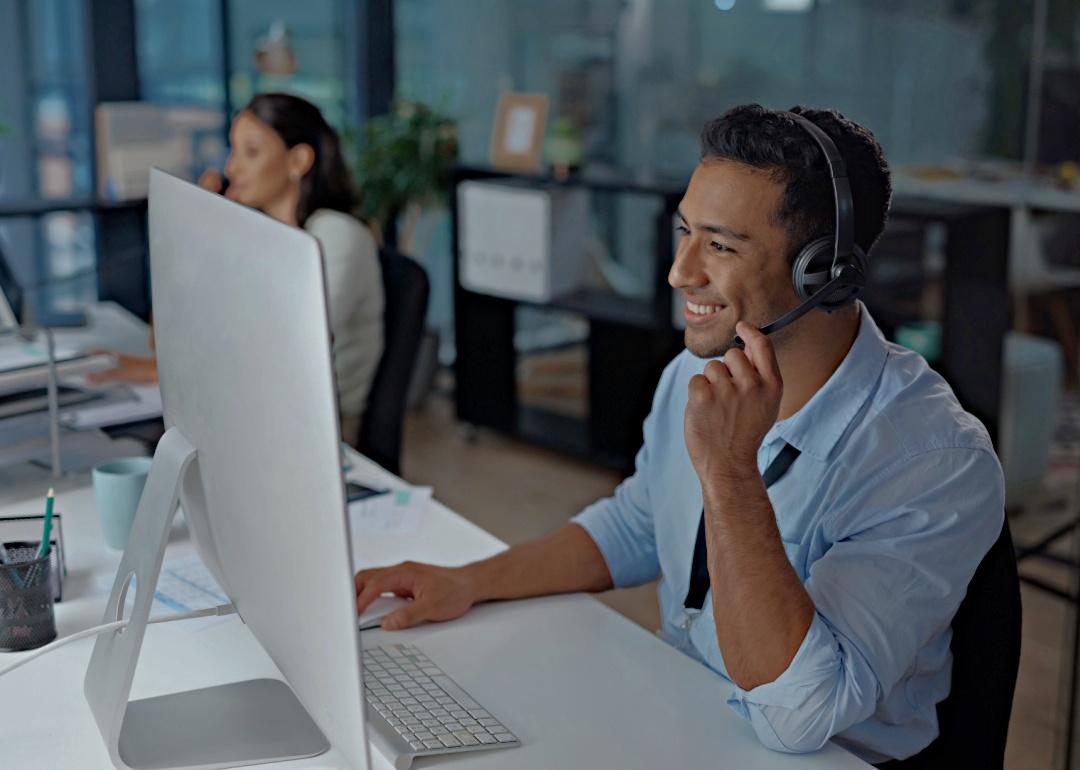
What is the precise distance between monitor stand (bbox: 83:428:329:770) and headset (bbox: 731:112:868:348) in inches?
24.5

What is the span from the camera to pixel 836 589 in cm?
128

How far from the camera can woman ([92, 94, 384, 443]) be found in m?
2.79

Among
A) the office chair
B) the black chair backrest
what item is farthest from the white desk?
the black chair backrest

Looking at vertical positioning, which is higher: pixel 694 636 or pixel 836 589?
pixel 836 589

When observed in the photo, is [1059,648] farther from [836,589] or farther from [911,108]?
[836,589]

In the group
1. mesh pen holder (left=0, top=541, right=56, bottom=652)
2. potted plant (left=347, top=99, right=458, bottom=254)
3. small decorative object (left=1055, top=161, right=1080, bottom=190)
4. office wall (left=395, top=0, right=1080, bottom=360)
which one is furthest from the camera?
potted plant (left=347, top=99, right=458, bottom=254)

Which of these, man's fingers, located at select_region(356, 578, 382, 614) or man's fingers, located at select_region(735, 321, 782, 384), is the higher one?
man's fingers, located at select_region(735, 321, 782, 384)

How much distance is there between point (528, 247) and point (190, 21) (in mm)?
1769

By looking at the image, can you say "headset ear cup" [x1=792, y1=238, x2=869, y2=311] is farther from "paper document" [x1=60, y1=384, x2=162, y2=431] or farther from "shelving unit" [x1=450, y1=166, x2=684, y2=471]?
"shelving unit" [x1=450, y1=166, x2=684, y2=471]

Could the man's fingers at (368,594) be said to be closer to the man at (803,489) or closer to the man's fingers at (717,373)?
the man at (803,489)

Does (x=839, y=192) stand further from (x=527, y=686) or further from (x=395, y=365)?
(x=395, y=365)

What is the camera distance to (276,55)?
5.12 meters

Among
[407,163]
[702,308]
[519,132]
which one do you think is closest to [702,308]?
[702,308]

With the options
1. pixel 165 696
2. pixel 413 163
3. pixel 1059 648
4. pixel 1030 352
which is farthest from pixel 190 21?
pixel 165 696
